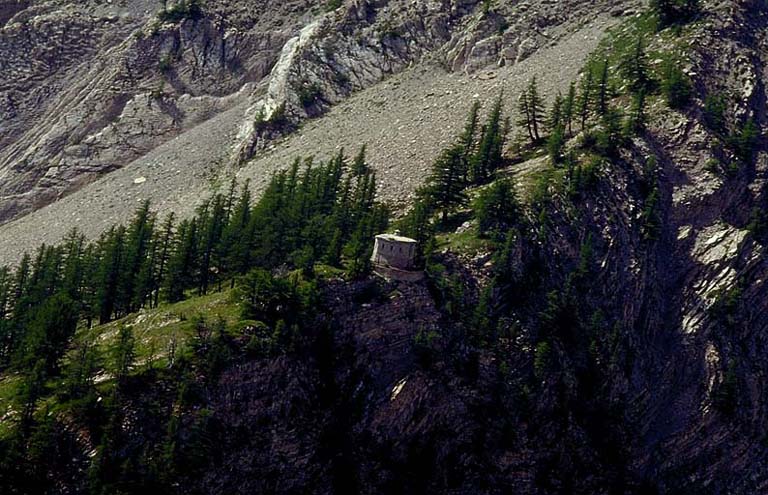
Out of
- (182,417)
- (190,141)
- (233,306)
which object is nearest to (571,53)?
(190,141)

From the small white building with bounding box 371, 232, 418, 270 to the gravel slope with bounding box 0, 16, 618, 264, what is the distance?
24.1 meters

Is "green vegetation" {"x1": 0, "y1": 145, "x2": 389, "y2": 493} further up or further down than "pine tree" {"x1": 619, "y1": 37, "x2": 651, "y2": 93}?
further up

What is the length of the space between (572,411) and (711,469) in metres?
14.7

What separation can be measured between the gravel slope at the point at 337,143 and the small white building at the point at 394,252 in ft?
79.0

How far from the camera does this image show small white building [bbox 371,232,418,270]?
7000 centimetres

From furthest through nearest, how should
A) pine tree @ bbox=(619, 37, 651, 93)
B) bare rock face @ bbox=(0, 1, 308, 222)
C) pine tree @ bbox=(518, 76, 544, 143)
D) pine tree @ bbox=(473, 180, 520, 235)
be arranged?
1. bare rock face @ bbox=(0, 1, 308, 222)
2. pine tree @ bbox=(619, 37, 651, 93)
3. pine tree @ bbox=(518, 76, 544, 143)
4. pine tree @ bbox=(473, 180, 520, 235)

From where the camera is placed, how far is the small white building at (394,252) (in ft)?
230

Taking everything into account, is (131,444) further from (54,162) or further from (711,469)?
(54,162)

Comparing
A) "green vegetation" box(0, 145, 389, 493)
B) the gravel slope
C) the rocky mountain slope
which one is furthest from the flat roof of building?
the gravel slope

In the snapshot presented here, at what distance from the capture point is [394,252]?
7006 cm

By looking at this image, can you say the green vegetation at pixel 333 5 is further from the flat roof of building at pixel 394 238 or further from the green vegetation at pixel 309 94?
the flat roof of building at pixel 394 238

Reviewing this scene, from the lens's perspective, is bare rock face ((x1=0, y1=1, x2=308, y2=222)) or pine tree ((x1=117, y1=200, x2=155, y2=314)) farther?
bare rock face ((x1=0, y1=1, x2=308, y2=222))

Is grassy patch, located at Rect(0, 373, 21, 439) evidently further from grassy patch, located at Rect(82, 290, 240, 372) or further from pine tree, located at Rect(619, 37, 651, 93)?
pine tree, located at Rect(619, 37, 651, 93)

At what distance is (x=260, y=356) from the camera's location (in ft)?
199
